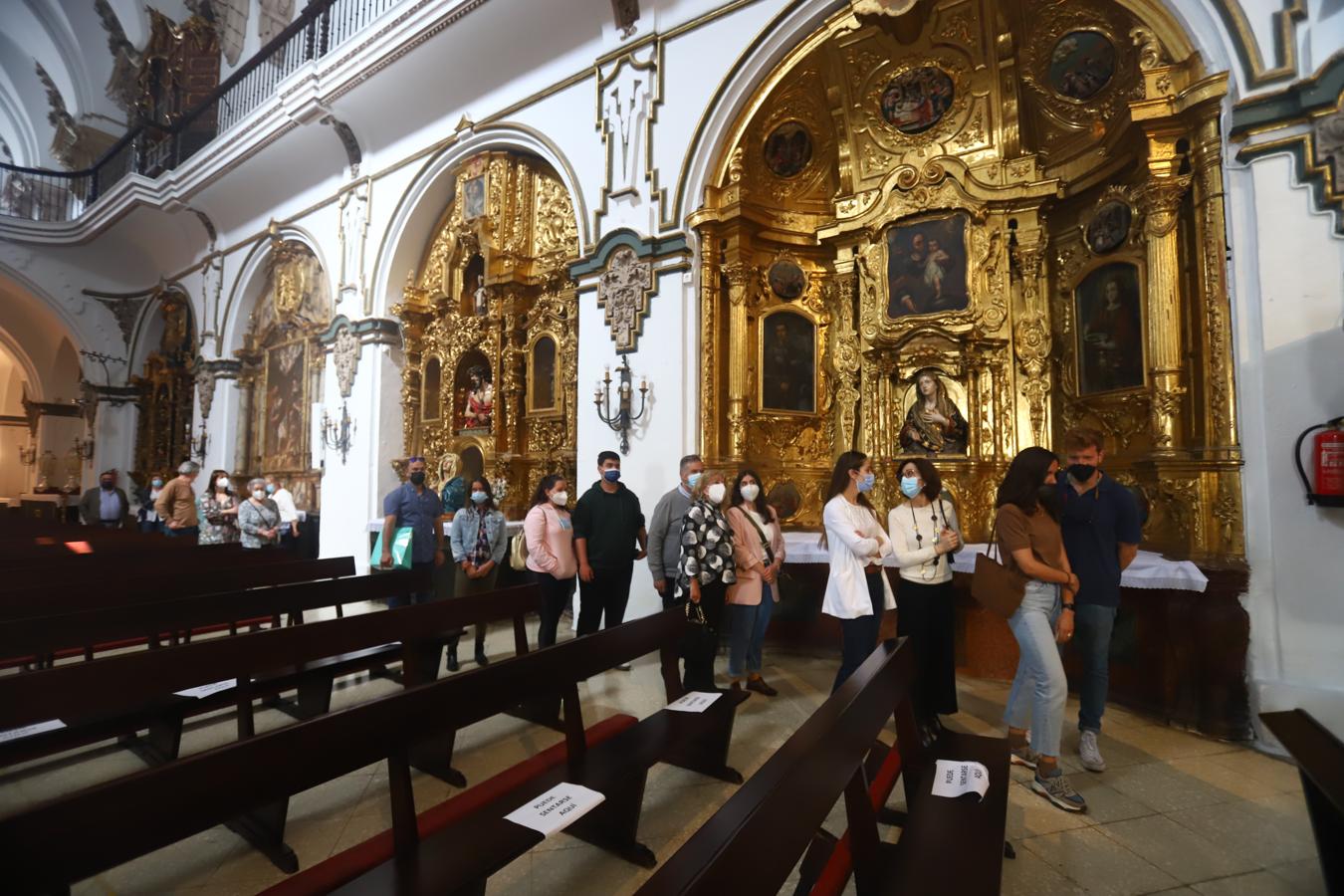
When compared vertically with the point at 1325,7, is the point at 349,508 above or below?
below

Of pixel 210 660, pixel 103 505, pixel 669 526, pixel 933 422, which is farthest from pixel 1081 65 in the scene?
pixel 103 505

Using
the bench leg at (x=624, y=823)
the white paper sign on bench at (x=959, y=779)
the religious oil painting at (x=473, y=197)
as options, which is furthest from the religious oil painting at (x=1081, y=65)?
the religious oil painting at (x=473, y=197)

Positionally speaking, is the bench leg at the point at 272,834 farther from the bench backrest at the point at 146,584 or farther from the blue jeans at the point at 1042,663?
the blue jeans at the point at 1042,663

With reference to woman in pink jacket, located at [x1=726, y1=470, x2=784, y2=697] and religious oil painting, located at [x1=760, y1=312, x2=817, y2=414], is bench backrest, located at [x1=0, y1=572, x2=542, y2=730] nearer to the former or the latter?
woman in pink jacket, located at [x1=726, y1=470, x2=784, y2=697]

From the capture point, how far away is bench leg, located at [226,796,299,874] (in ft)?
8.50

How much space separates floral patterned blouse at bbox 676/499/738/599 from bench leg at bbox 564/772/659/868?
5.46 feet

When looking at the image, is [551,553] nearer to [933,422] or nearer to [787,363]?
[787,363]

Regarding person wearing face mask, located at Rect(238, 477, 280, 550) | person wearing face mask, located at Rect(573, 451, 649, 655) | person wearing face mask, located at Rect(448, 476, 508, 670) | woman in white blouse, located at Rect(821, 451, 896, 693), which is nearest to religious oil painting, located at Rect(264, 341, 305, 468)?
person wearing face mask, located at Rect(238, 477, 280, 550)

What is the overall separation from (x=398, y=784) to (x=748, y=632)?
2999 millimetres

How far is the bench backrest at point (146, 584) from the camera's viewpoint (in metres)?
3.67

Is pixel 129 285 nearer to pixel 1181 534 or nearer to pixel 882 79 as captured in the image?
pixel 882 79

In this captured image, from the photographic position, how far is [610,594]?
5.03m

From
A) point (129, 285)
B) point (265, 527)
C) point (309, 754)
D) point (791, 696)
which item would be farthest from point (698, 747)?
point (129, 285)

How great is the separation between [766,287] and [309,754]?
243 inches
